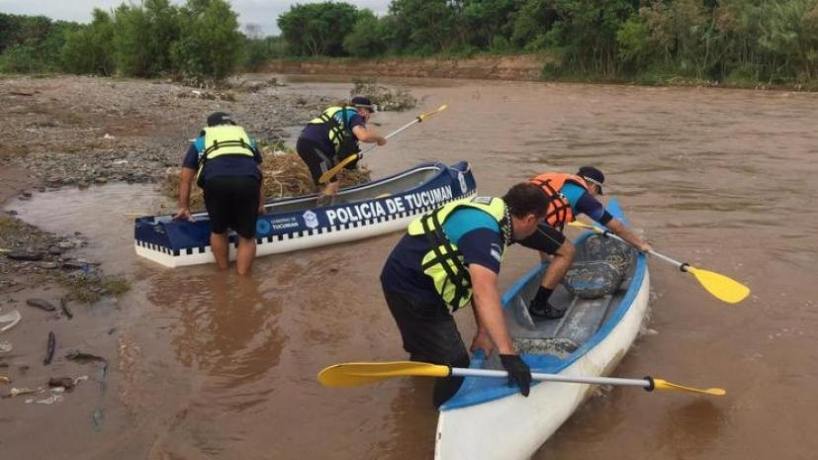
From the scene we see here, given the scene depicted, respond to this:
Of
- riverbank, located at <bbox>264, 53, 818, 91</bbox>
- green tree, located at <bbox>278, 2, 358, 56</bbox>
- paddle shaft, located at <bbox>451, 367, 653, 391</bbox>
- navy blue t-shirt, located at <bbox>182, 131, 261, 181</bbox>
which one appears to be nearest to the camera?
paddle shaft, located at <bbox>451, 367, 653, 391</bbox>

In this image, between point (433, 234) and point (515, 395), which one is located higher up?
point (433, 234)

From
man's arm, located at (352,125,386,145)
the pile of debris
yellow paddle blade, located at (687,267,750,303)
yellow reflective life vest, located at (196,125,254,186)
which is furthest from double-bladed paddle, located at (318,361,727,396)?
the pile of debris

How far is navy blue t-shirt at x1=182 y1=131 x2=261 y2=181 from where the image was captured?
5.81 m

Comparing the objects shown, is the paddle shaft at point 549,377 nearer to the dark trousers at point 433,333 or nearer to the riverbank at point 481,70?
the dark trousers at point 433,333

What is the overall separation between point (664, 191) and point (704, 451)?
21.4 ft

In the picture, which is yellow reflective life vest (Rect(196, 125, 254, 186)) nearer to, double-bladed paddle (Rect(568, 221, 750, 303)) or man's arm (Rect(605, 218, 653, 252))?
man's arm (Rect(605, 218, 653, 252))

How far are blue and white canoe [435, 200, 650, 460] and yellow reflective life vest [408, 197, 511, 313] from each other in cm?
50

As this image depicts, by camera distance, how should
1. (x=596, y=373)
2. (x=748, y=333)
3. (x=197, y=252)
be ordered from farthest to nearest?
1. (x=197, y=252)
2. (x=748, y=333)
3. (x=596, y=373)

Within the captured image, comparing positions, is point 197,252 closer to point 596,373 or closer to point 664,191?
point 596,373

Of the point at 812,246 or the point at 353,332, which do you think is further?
the point at 812,246

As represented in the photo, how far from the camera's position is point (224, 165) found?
19.2 ft

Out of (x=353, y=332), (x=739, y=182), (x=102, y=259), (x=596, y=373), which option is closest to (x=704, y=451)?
(x=596, y=373)

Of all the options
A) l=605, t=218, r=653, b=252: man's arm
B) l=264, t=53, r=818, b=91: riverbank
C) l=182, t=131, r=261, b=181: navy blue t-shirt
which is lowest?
l=605, t=218, r=653, b=252: man's arm

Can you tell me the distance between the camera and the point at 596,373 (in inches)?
159
